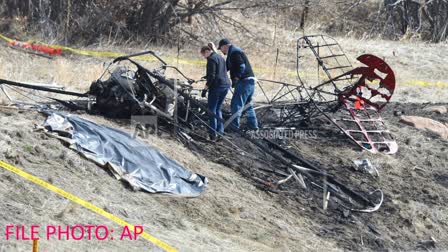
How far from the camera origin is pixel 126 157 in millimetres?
12211

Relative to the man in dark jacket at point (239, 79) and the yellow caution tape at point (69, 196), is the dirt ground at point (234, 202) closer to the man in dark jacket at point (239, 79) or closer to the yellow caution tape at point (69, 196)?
the yellow caution tape at point (69, 196)

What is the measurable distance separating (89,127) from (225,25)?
1583 cm

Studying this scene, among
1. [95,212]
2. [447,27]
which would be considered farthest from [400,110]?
[447,27]

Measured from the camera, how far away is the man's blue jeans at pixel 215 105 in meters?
14.1

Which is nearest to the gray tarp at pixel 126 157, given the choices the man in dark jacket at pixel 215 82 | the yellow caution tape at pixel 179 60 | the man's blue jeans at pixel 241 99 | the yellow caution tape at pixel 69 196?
the yellow caution tape at pixel 69 196

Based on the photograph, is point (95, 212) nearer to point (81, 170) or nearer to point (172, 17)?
point (81, 170)

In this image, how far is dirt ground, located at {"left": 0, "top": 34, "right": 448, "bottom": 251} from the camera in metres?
10.1

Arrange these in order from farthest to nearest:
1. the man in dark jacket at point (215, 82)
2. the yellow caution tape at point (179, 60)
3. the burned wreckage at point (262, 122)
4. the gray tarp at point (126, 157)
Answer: the yellow caution tape at point (179, 60) < the man in dark jacket at point (215, 82) < the burned wreckage at point (262, 122) < the gray tarp at point (126, 157)

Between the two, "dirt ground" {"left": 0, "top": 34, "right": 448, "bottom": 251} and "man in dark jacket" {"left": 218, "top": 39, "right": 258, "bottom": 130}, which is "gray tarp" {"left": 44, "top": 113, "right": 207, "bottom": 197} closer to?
"dirt ground" {"left": 0, "top": 34, "right": 448, "bottom": 251}

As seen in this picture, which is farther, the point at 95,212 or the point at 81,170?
the point at 81,170

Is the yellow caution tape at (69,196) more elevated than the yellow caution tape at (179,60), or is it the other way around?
the yellow caution tape at (69,196)

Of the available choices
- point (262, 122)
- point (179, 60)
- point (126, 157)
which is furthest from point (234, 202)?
point (179, 60)

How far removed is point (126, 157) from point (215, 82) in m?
2.48

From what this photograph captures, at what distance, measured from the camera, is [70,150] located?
465 inches
